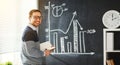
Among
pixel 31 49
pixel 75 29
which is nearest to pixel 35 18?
pixel 31 49

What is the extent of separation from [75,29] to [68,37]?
0.57 ft

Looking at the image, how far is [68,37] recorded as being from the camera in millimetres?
3693

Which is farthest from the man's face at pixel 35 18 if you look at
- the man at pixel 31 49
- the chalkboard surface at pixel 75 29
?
the chalkboard surface at pixel 75 29

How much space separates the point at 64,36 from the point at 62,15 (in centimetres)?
35

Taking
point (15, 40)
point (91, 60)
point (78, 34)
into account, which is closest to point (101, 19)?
point (78, 34)

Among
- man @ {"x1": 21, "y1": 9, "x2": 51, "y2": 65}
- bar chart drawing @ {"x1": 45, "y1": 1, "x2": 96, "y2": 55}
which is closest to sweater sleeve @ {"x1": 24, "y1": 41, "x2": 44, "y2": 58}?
man @ {"x1": 21, "y1": 9, "x2": 51, "y2": 65}

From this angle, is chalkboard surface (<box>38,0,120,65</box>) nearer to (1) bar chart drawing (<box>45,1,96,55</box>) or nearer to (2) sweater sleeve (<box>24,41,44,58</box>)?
(1) bar chart drawing (<box>45,1,96,55</box>)

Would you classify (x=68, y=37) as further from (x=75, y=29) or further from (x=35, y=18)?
(x=35, y=18)

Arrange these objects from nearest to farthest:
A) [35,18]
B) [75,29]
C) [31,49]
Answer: [31,49], [35,18], [75,29]

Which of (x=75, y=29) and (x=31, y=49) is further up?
(x=75, y=29)

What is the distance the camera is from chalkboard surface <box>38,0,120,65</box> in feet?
11.8

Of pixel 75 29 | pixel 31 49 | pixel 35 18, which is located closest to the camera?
pixel 31 49

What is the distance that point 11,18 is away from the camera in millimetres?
3484

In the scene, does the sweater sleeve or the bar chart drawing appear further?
the bar chart drawing
